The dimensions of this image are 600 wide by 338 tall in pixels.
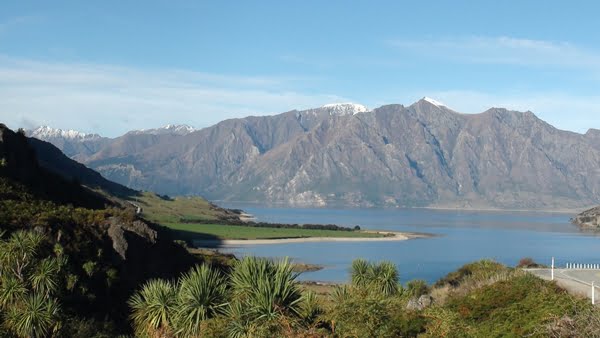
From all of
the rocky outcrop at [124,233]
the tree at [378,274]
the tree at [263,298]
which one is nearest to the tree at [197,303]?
the tree at [263,298]

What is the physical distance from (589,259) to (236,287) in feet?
333

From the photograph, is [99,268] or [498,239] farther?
[498,239]

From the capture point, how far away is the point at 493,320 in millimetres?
26172

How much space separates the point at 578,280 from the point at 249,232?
375 feet

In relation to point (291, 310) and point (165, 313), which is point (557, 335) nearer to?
point (291, 310)

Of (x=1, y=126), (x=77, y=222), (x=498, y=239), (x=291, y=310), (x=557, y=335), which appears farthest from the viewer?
(x=498, y=239)

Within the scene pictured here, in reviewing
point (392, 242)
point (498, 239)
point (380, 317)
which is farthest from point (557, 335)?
point (498, 239)

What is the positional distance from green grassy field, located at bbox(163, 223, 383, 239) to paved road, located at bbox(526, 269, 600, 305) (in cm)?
9413

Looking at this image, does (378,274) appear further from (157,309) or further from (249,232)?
(249,232)

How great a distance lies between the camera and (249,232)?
500 feet

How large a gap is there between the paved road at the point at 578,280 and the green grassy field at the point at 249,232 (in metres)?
94.1

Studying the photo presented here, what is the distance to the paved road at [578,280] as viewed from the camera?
115ft

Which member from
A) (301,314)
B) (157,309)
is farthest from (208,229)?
(301,314)

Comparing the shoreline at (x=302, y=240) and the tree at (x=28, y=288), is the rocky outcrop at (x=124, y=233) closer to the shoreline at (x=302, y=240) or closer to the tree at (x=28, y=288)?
the tree at (x=28, y=288)
